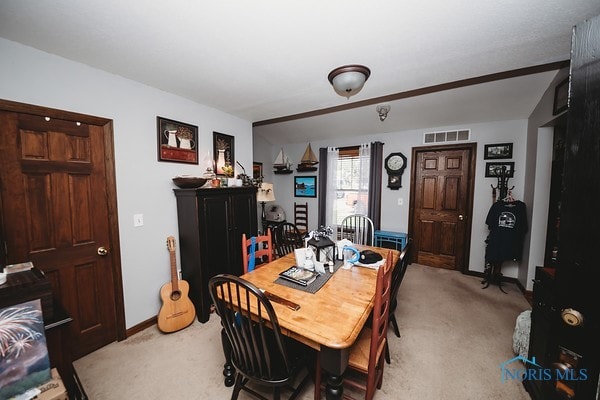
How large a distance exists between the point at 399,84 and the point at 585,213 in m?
1.91

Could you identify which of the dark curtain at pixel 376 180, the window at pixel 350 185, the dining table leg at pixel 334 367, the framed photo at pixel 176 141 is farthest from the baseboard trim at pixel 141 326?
the dark curtain at pixel 376 180

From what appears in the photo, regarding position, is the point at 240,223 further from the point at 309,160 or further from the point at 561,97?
the point at 561,97

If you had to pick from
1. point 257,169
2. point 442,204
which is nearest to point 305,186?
point 257,169

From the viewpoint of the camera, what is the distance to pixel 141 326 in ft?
7.35

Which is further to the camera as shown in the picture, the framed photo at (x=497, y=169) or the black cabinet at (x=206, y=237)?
the framed photo at (x=497, y=169)

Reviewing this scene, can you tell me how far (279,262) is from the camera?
209 centimetres

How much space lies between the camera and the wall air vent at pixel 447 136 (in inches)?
136

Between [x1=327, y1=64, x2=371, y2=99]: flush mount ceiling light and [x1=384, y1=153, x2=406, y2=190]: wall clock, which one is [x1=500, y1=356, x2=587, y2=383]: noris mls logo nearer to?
[x1=327, y1=64, x2=371, y2=99]: flush mount ceiling light

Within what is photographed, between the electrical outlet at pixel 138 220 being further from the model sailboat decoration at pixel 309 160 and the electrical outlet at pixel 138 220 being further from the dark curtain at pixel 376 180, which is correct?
the dark curtain at pixel 376 180

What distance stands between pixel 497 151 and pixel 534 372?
9.58ft

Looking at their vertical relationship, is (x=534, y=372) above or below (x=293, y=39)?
below

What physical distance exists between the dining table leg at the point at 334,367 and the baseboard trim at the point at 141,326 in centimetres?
209

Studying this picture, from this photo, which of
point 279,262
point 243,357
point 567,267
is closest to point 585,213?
point 567,267

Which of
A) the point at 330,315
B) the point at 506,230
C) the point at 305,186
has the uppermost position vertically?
the point at 305,186
